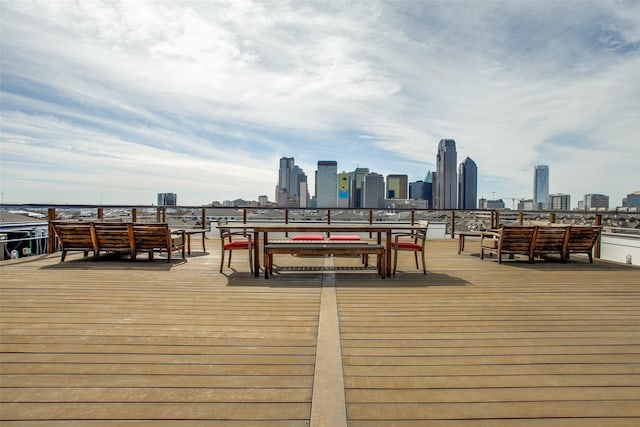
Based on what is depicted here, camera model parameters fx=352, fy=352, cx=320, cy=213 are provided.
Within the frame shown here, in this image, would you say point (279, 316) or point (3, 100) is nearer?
point (279, 316)

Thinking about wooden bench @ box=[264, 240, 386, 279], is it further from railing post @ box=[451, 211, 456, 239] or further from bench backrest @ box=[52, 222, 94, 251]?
railing post @ box=[451, 211, 456, 239]

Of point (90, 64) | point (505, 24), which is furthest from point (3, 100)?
point (505, 24)

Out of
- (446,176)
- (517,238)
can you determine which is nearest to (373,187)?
A: (446,176)

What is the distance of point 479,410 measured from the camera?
1675mm

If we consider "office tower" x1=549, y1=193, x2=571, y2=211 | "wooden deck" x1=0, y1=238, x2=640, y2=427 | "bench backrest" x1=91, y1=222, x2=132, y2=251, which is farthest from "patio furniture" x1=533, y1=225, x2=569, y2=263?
"office tower" x1=549, y1=193, x2=571, y2=211

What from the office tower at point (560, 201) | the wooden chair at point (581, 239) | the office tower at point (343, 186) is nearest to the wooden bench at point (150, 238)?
the wooden chair at point (581, 239)

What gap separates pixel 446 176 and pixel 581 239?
157 feet

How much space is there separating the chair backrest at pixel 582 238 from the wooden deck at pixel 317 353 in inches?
78.1

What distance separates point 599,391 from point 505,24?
9.00 m

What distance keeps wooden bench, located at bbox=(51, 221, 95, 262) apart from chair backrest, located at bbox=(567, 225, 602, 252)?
8355 mm

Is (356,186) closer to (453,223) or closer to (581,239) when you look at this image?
(453,223)

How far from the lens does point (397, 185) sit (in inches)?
2195

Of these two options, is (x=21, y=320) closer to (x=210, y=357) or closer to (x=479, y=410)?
(x=210, y=357)

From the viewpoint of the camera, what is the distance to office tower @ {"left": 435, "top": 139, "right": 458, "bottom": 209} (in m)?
45.1
